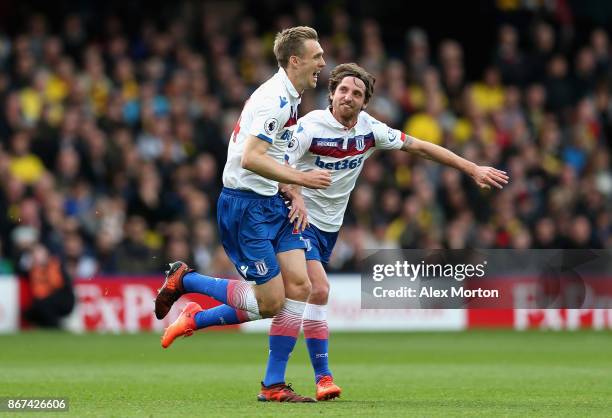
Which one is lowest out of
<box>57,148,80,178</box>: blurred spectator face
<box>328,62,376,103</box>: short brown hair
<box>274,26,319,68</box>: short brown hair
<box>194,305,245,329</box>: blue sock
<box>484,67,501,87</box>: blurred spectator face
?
<box>194,305,245,329</box>: blue sock

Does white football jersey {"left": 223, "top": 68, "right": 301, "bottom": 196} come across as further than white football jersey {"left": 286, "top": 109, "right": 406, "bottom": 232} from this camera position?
No

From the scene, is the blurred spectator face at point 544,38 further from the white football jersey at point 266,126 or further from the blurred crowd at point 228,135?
the white football jersey at point 266,126

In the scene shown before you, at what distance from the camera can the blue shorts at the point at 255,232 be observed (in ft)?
30.7

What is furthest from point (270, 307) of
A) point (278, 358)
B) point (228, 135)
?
point (228, 135)

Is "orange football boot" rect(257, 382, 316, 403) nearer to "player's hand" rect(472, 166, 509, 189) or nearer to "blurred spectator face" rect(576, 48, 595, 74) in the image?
"player's hand" rect(472, 166, 509, 189)

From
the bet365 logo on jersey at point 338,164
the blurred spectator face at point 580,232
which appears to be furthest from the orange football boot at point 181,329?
the blurred spectator face at point 580,232

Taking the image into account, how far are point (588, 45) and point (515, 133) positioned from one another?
2.90 m

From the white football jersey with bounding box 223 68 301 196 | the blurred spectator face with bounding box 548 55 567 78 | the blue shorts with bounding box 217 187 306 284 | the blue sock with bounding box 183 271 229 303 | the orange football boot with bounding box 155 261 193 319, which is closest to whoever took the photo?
the white football jersey with bounding box 223 68 301 196

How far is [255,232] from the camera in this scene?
941 centimetres

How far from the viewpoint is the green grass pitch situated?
896 centimetres

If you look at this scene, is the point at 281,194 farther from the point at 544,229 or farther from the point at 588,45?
the point at 588,45

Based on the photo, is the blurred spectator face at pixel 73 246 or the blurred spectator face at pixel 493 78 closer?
the blurred spectator face at pixel 73 246

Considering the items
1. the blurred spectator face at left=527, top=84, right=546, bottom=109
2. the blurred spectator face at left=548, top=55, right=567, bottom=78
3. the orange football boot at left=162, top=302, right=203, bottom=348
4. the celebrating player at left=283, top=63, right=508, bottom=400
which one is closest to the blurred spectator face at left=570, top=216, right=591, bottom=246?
the blurred spectator face at left=527, top=84, right=546, bottom=109

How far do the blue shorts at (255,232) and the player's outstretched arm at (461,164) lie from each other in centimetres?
109
